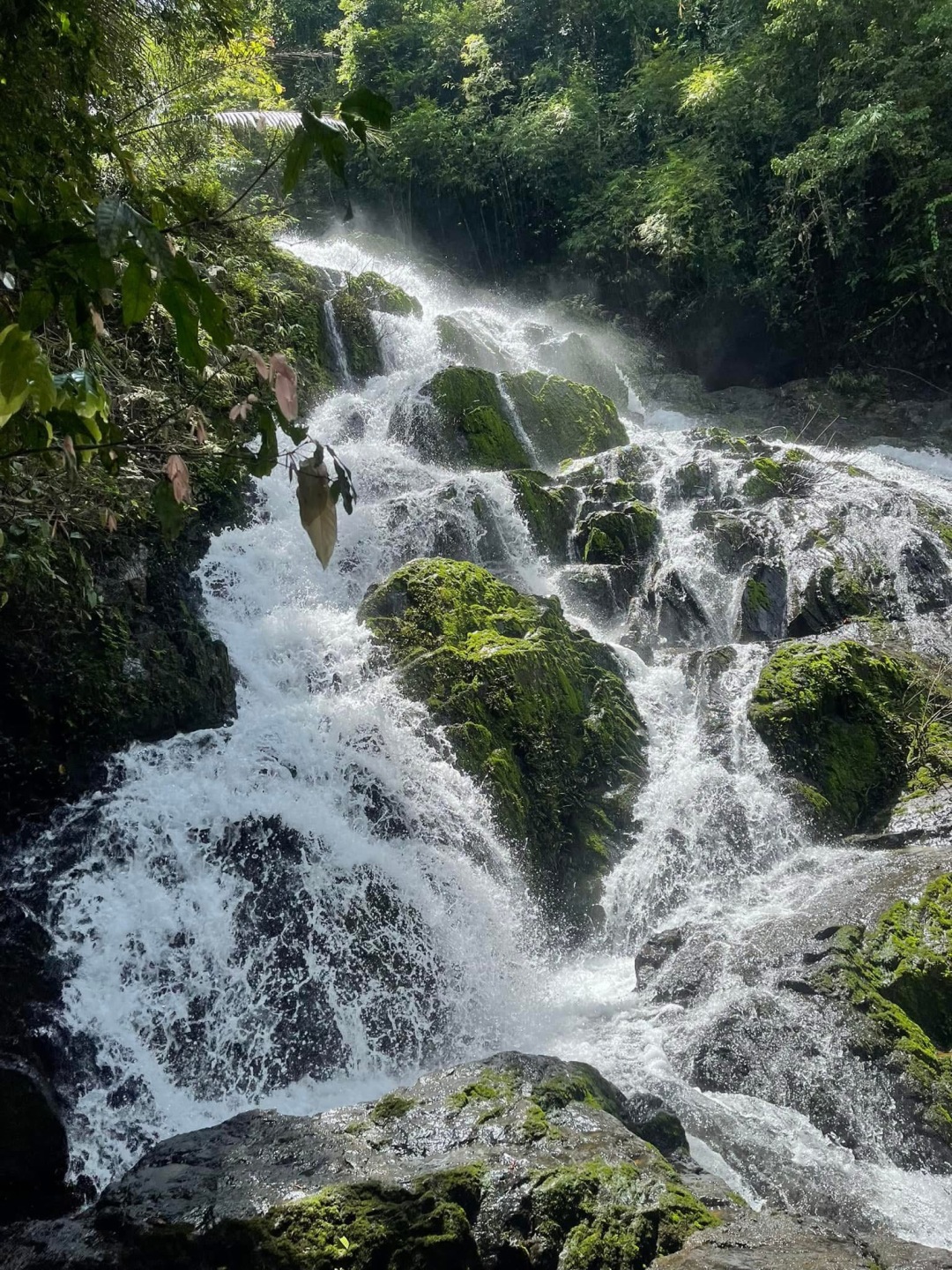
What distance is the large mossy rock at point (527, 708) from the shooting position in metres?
7.50

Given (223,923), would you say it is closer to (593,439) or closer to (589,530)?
(589,530)

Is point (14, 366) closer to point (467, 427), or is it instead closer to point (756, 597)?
point (756, 597)

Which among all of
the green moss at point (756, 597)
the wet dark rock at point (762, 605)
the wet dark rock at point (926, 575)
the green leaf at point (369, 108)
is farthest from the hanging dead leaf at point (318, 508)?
the wet dark rock at point (926, 575)

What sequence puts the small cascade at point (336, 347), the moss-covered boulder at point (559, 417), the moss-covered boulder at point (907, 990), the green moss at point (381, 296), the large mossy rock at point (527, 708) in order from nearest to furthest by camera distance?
the moss-covered boulder at point (907, 990), the large mossy rock at point (527, 708), the moss-covered boulder at point (559, 417), the small cascade at point (336, 347), the green moss at point (381, 296)

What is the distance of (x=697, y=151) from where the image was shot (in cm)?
1934

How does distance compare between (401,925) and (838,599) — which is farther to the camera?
(838,599)

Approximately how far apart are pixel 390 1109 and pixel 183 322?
3.68 meters

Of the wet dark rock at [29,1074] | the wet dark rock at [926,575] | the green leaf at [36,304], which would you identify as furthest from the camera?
the wet dark rock at [926,575]

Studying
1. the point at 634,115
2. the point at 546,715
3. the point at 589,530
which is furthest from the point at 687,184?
the point at 546,715

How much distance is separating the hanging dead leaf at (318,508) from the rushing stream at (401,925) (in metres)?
4.57

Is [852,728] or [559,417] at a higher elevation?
[559,417]

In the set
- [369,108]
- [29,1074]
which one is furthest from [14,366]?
[29,1074]

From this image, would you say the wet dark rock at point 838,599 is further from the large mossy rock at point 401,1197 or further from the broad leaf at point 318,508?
the broad leaf at point 318,508

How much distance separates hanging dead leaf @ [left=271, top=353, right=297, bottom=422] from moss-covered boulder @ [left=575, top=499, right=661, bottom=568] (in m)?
9.66
